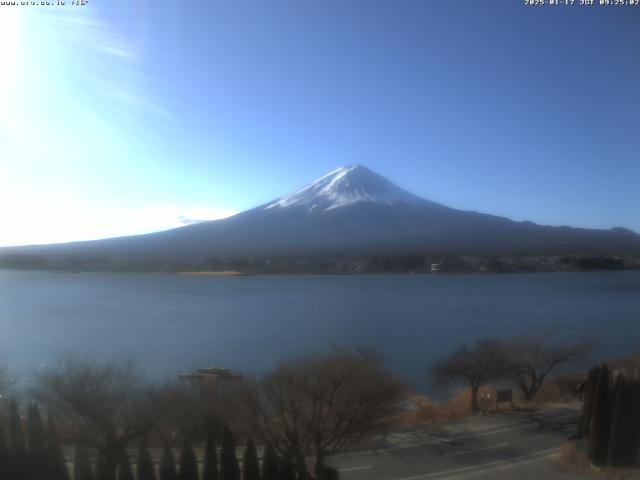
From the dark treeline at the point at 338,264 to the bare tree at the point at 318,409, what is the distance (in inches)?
1049

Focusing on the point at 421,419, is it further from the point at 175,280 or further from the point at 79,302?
the point at 175,280

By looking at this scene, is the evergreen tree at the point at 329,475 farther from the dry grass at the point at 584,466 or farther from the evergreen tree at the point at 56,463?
the dry grass at the point at 584,466

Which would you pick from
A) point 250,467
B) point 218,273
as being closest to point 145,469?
point 250,467

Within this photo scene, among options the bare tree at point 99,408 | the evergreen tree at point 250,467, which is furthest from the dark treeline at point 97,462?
the bare tree at point 99,408

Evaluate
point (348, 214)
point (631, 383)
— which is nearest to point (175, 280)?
point (348, 214)

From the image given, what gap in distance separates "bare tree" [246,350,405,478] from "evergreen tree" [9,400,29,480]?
67.1 inches

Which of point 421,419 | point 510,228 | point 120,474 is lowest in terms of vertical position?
point 421,419

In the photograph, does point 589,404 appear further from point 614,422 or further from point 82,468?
point 82,468

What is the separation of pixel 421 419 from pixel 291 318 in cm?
884

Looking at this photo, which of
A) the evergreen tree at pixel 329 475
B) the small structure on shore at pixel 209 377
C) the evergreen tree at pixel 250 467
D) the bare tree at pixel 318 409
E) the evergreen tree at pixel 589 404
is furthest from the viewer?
the small structure on shore at pixel 209 377

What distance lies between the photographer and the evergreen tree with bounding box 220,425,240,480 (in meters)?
4.14

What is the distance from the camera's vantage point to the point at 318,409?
17.3ft

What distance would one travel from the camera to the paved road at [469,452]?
529cm

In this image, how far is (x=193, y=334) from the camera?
13.5 meters
